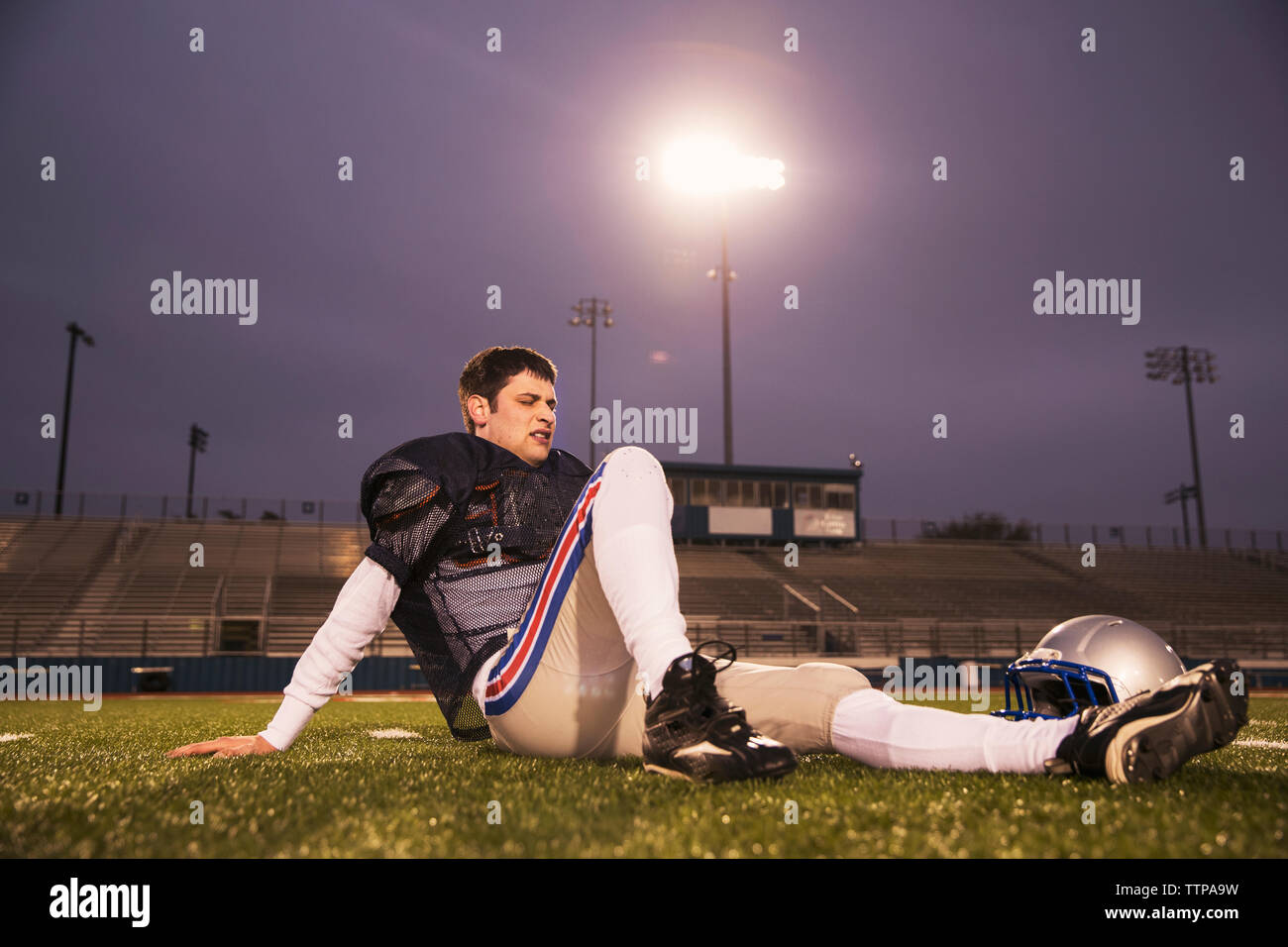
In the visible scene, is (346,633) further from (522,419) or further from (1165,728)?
(1165,728)

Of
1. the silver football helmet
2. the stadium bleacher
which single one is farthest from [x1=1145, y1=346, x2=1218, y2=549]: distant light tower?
the silver football helmet

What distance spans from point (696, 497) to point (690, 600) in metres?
6.78

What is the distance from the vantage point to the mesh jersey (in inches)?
94.3

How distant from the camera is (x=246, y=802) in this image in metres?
1.76

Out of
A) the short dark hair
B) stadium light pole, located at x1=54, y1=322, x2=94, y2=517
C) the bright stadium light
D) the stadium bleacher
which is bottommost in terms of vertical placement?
the stadium bleacher

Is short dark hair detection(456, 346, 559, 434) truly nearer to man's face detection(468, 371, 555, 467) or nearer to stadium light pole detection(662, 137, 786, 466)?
man's face detection(468, 371, 555, 467)

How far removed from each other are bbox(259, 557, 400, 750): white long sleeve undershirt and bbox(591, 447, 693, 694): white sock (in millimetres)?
831

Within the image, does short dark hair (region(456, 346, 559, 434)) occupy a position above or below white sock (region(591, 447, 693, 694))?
above

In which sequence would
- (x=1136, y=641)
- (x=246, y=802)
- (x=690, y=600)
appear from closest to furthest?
(x=246, y=802), (x=1136, y=641), (x=690, y=600)

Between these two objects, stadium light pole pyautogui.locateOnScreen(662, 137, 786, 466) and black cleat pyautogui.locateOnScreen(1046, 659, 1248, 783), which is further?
stadium light pole pyautogui.locateOnScreen(662, 137, 786, 466)
